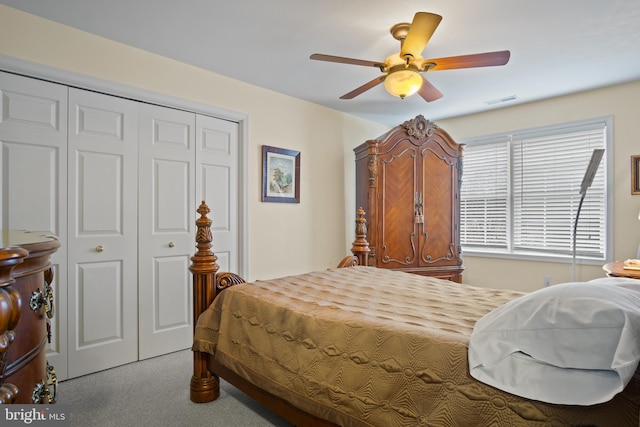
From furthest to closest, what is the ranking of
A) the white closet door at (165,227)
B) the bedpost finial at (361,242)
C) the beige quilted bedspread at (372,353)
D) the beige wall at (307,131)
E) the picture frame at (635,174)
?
1. the picture frame at (635,174)
2. the bedpost finial at (361,242)
3. the white closet door at (165,227)
4. the beige wall at (307,131)
5. the beige quilted bedspread at (372,353)

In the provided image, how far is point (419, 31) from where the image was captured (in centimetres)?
187

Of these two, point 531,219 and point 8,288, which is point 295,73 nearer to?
point 8,288

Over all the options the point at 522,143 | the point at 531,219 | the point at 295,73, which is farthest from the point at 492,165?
the point at 295,73

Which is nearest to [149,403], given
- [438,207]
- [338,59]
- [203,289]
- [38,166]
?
[203,289]

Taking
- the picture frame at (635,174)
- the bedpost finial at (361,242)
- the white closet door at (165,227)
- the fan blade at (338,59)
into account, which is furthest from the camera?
the picture frame at (635,174)

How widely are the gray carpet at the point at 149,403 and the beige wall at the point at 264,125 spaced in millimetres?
1300

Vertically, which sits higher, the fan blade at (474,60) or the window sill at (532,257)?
the fan blade at (474,60)

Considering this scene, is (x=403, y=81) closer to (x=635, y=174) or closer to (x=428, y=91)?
(x=428, y=91)

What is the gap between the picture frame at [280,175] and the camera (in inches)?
142

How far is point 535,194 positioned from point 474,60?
272 centimetres

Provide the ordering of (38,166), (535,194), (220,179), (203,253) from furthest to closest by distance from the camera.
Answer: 1. (535,194)
2. (220,179)
3. (38,166)
4. (203,253)

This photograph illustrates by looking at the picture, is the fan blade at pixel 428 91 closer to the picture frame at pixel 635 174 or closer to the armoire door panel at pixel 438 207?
the armoire door panel at pixel 438 207

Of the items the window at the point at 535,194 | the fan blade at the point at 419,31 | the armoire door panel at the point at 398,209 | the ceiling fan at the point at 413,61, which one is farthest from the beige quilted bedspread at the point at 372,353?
the window at the point at 535,194

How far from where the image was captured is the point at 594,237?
3691 millimetres
